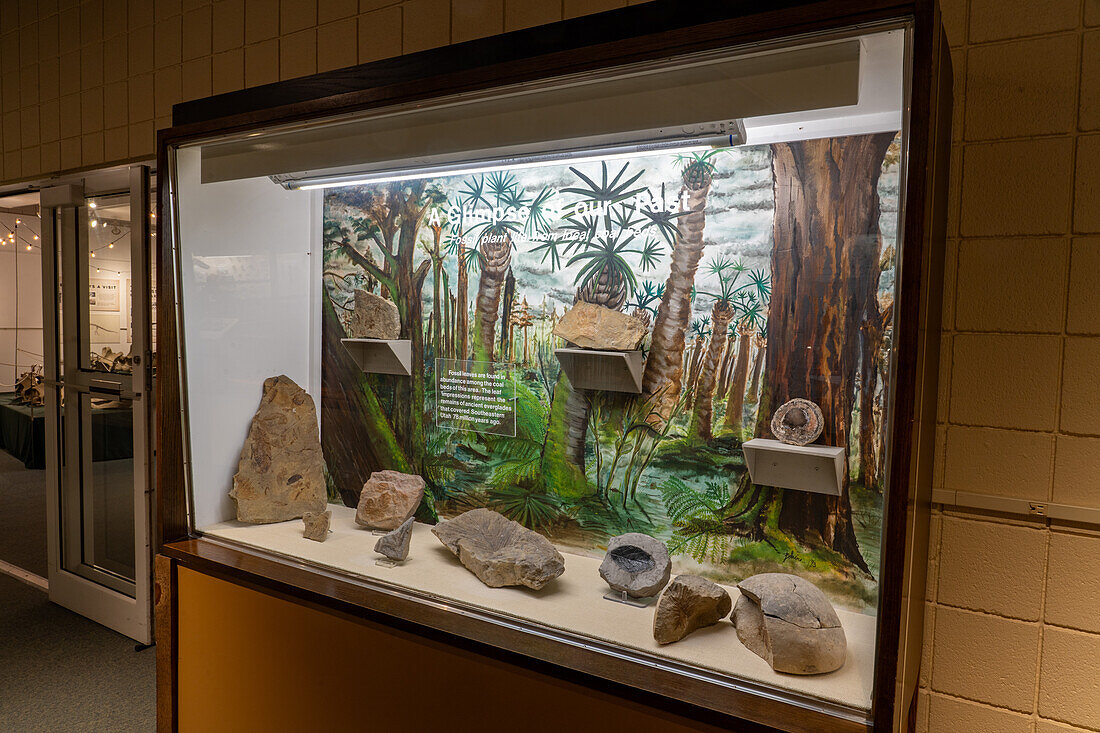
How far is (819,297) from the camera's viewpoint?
4.31 ft

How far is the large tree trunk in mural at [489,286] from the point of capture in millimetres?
1711

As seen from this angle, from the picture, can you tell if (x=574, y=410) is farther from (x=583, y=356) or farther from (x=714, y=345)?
(x=714, y=345)

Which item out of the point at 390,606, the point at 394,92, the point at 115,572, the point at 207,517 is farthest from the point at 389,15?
the point at 115,572

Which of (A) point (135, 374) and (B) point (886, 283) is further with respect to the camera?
(A) point (135, 374)

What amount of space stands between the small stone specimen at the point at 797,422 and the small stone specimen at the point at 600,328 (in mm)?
325

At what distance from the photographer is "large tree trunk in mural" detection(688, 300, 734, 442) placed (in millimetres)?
1460

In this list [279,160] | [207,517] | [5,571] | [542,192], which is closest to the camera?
[542,192]

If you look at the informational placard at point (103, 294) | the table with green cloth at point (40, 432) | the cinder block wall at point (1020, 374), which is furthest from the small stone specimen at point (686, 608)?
the informational placard at point (103, 294)

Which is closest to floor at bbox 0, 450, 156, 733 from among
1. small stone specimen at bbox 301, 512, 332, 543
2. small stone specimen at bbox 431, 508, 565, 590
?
small stone specimen at bbox 301, 512, 332, 543

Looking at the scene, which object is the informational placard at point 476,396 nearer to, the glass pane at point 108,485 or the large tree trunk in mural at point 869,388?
the large tree trunk in mural at point 869,388

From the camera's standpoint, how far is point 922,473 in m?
1.26

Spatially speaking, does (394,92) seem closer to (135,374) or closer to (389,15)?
(389,15)

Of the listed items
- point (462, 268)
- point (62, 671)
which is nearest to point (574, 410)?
point (462, 268)

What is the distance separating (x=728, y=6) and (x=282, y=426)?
4.97 feet
